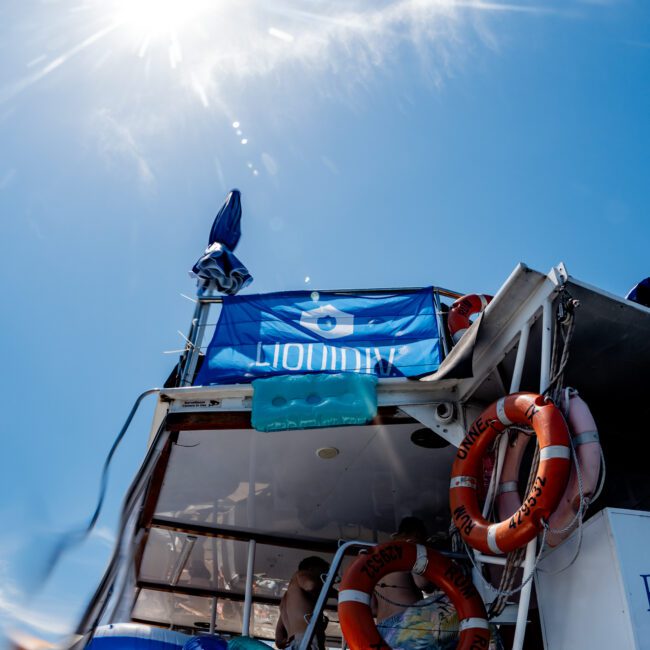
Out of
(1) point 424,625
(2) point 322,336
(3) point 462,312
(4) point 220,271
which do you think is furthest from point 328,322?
(1) point 424,625

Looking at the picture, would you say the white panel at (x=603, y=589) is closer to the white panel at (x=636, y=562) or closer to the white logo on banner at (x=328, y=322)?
the white panel at (x=636, y=562)

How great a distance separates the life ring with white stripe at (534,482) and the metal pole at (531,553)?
80 millimetres

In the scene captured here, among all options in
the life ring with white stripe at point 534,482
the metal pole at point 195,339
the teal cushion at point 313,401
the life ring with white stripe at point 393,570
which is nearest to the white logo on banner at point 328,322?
the teal cushion at point 313,401

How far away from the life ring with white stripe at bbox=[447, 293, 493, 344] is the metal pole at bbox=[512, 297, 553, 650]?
4.34 feet

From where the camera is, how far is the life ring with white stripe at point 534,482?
313cm

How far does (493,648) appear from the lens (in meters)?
3.69

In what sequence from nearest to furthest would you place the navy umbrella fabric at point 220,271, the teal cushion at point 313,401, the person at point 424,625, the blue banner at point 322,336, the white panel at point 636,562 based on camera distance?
1. the white panel at point 636,562
2. the person at point 424,625
3. the teal cushion at point 313,401
4. the blue banner at point 322,336
5. the navy umbrella fabric at point 220,271

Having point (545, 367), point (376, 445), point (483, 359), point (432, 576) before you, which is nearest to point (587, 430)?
point (545, 367)

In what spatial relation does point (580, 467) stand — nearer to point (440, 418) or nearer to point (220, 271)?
point (440, 418)

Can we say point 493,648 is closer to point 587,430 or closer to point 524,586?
point 524,586

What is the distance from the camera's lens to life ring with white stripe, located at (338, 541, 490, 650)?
11.8 feet

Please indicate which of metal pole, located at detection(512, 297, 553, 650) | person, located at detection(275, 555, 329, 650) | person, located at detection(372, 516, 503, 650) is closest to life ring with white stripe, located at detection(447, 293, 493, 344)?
metal pole, located at detection(512, 297, 553, 650)

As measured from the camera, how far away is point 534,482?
3.22 metres

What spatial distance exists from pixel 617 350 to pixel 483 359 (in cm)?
86
